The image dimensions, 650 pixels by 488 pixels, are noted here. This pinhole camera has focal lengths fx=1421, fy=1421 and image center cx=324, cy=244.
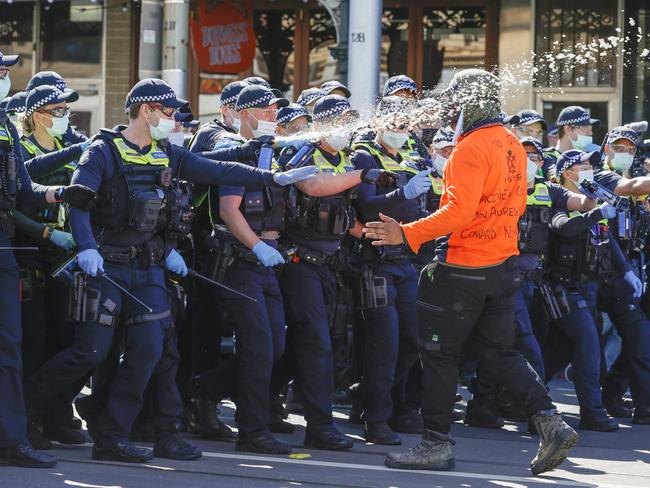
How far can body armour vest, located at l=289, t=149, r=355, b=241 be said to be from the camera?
787cm

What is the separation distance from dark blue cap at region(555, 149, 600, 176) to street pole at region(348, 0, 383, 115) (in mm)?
4314

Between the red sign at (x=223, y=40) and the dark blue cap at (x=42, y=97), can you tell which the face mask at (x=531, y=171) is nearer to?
the dark blue cap at (x=42, y=97)

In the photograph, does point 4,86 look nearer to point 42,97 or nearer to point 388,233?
point 42,97

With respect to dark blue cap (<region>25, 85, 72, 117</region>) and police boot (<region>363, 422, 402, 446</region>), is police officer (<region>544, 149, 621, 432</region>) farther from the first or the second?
dark blue cap (<region>25, 85, 72, 117</region>)

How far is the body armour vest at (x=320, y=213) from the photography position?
25.8ft

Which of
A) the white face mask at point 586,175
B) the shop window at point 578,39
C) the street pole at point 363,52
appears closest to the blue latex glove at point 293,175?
the white face mask at point 586,175

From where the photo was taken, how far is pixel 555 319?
9219 millimetres

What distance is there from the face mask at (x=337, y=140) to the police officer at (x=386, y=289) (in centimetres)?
23

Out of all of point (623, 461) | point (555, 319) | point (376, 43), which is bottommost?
point (623, 461)

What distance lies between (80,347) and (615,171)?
14.2 feet

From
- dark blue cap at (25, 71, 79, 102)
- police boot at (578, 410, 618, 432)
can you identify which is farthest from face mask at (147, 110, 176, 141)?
police boot at (578, 410, 618, 432)

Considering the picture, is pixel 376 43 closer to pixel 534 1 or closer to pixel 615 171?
pixel 534 1

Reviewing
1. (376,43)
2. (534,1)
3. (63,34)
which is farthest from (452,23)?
(63,34)

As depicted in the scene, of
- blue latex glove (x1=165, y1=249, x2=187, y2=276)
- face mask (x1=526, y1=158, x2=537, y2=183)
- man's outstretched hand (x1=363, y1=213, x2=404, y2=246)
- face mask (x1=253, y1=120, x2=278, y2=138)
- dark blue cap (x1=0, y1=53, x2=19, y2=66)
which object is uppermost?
dark blue cap (x1=0, y1=53, x2=19, y2=66)
